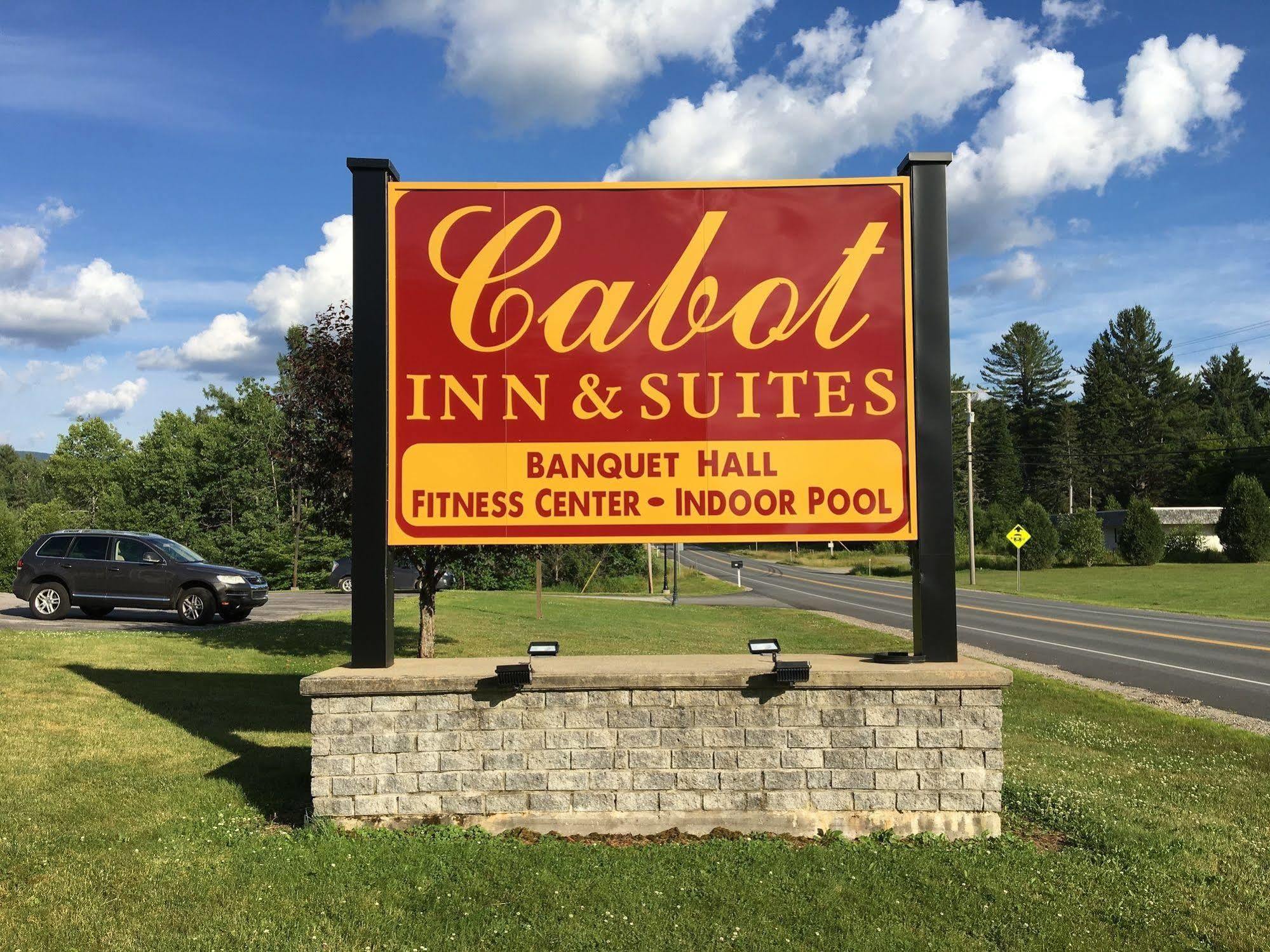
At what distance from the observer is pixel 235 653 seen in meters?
13.6

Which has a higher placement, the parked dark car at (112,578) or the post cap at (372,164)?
the post cap at (372,164)

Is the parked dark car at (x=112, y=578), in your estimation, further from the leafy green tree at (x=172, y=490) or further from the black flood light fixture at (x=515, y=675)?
the leafy green tree at (x=172, y=490)

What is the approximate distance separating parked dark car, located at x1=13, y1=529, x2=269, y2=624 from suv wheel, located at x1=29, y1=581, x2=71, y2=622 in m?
0.01

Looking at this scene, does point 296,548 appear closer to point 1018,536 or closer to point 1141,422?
point 1018,536

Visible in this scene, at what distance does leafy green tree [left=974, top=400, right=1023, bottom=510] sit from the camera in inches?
3723

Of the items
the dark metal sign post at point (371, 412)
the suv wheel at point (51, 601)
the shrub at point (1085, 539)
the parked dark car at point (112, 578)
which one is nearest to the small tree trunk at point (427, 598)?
the dark metal sign post at point (371, 412)

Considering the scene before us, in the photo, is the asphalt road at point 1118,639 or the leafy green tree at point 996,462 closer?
the asphalt road at point 1118,639

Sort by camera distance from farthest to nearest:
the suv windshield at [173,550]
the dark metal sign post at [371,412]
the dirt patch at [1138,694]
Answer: the suv windshield at [173,550] < the dirt patch at [1138,694] < the dark metal sign post at [371,412]

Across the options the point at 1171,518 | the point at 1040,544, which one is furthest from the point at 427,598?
the point at 1171,518

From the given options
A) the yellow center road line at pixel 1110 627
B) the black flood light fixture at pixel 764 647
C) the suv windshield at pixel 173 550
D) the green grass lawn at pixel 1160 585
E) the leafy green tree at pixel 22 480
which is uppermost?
the leafy green tree at pixel 22 480

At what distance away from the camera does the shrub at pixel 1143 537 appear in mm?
54688

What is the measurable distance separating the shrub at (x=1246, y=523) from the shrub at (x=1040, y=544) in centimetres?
1044

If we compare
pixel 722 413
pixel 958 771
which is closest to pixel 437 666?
pixel 722 413

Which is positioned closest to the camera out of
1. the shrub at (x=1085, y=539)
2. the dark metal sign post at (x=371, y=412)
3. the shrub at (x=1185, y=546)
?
the dark metal sign post at (x=371, y=412)
